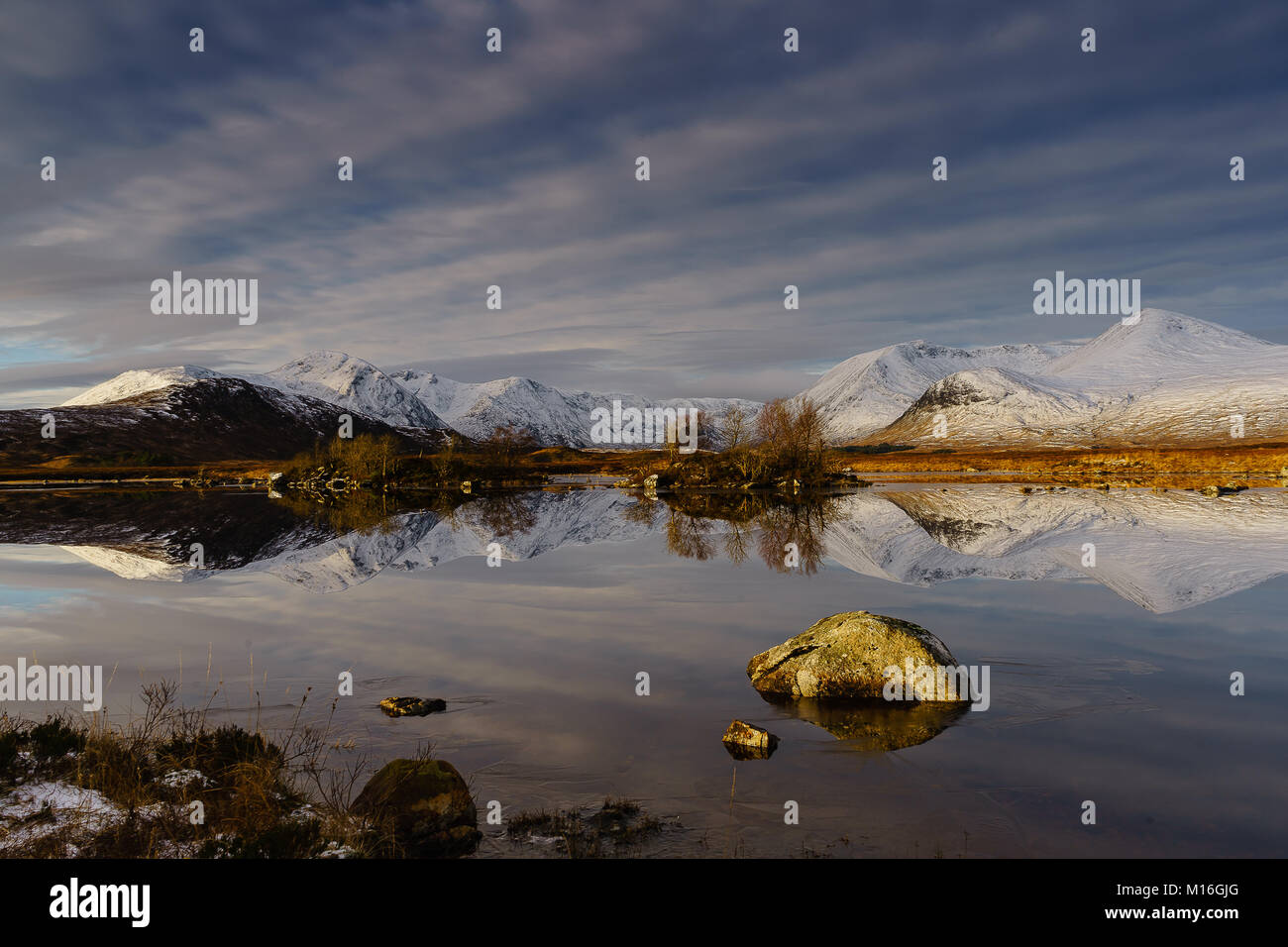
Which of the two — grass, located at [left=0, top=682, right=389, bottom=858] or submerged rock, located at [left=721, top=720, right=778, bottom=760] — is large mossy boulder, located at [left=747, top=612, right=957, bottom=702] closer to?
submerged rock, located at [left=721, top=720, right=778, bottom=760]

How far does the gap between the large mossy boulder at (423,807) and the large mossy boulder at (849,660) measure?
6.38 m

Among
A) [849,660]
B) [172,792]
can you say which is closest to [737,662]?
[849,660]

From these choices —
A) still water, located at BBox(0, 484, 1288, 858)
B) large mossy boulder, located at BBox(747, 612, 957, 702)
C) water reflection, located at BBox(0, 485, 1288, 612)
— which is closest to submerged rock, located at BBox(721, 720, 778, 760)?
still water, located at BBox(0, 484, 1288, 858)

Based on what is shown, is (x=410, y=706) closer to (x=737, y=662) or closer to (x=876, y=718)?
(x=737, y=662)

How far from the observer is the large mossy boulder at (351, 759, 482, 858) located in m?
7.92

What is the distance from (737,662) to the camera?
15.0 meters

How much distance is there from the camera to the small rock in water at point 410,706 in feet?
39.5

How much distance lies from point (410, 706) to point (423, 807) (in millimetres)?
4143

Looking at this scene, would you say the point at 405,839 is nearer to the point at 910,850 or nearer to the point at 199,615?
the point at 910,850

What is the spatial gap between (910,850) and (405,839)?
5.15m

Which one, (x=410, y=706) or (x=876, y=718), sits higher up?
(x=410, y=706)

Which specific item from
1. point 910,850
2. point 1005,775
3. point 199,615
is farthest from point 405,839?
point 199,615
